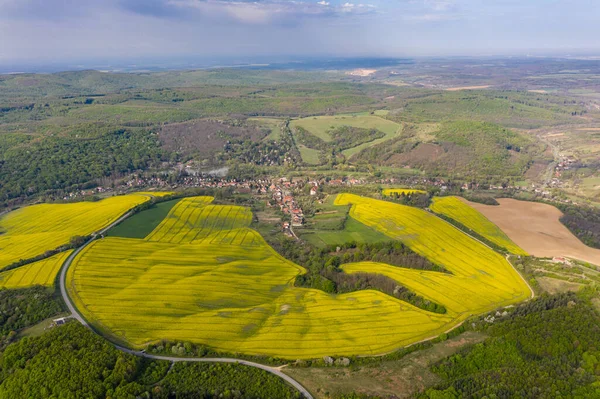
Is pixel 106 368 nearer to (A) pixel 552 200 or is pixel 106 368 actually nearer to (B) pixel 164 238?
(B) pixel 164 238

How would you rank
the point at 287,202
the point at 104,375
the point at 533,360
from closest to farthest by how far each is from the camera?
the point at 104,375 → the point at 533,360 → the point at 287,202

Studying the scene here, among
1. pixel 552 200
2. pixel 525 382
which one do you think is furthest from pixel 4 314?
pixel 552 200

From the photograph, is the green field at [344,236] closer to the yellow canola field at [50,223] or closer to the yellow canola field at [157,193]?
the yellow canola field at [157,193]

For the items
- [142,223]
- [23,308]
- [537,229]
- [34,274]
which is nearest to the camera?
[23,308]

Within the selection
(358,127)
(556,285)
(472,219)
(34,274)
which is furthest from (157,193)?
(358,127)

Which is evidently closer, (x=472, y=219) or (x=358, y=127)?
(x=472, y=219)

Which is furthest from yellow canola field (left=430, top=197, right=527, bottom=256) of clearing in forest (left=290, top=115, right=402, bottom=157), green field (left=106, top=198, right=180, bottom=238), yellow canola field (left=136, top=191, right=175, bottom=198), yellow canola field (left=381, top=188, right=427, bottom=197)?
yellow canola field (left=136, top=191, right=175, bottom=198)

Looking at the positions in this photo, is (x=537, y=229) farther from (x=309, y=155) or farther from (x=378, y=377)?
(x=309, y=155)

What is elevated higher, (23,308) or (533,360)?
(23,308)
